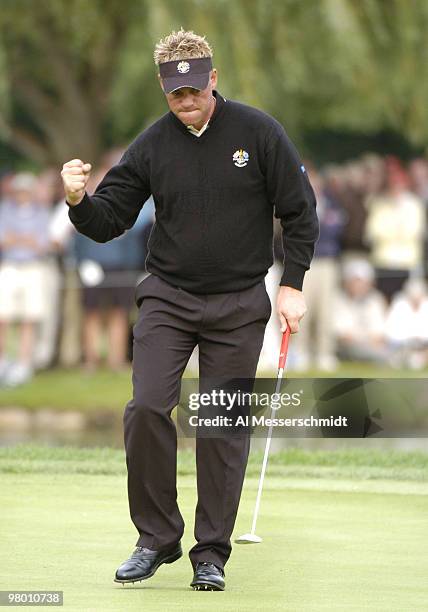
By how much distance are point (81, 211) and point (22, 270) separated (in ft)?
32.3

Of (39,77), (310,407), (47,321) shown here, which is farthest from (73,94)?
(310,407)

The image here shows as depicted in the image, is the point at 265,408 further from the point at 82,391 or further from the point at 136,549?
the point at 82,391

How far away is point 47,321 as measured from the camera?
1617 cm

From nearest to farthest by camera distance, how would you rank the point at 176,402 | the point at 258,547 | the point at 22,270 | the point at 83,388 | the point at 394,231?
A: the point at 176,402 < the point at 258,547 < the point at 22,270 < the point at 83,388 < the point at 394,231

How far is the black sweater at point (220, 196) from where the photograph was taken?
5812 millimetres

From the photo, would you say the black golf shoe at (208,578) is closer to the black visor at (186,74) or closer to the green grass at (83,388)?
the black visor at (186,74)

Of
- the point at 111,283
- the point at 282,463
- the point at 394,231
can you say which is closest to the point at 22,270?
the point at 111,283

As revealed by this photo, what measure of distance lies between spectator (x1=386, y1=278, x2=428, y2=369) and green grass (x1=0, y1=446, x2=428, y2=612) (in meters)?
7.67

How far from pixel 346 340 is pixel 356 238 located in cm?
111

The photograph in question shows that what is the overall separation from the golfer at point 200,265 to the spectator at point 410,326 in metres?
10.4

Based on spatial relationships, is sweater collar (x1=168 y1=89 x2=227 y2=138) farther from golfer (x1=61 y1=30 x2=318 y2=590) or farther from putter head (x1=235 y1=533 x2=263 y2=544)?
putter head (x1=235 y1=533 x2=263 y2=544)

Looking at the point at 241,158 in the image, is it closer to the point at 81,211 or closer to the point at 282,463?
the point at 81,211

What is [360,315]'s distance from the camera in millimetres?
16656

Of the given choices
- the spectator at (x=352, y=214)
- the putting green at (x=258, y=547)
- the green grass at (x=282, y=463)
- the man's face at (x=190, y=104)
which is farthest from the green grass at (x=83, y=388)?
the man's face at (x=190, y=104)
